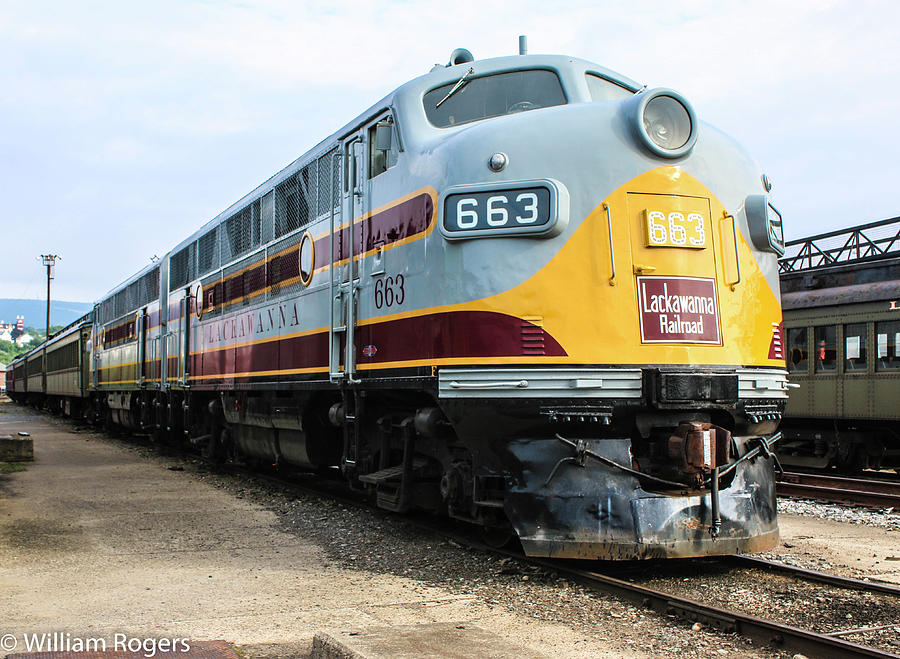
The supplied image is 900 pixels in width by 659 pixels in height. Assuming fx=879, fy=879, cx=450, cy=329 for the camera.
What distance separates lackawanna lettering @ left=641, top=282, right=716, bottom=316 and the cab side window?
258 cm

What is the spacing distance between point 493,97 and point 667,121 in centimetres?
161

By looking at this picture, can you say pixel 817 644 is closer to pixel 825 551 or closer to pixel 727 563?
pixel 727 563

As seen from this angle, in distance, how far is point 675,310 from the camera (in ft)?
20.9

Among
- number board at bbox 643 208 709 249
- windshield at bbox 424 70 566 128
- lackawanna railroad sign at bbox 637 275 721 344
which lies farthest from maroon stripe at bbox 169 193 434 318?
lackawanna railroad sign at bbox 637 275 721 344

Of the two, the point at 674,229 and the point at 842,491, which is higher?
the point at 674,229

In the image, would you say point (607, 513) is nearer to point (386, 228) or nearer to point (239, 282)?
point (386, 228)

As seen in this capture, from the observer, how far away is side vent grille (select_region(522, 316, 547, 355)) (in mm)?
6211

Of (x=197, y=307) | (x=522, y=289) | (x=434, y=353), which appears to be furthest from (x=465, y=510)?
(x=197, y=307)

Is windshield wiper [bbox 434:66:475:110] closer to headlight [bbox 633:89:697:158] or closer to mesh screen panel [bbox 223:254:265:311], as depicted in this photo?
headlight [bbox 633:89:697:158]

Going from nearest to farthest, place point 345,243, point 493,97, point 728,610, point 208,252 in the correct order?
point 728,610, point 493,97, point 345,243, point 208,252

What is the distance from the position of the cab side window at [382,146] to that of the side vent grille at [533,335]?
2.16 meters

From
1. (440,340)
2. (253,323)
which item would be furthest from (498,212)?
(253,323)

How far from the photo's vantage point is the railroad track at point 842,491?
33.7 ft

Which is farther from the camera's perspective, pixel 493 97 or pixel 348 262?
pixel 348 262
